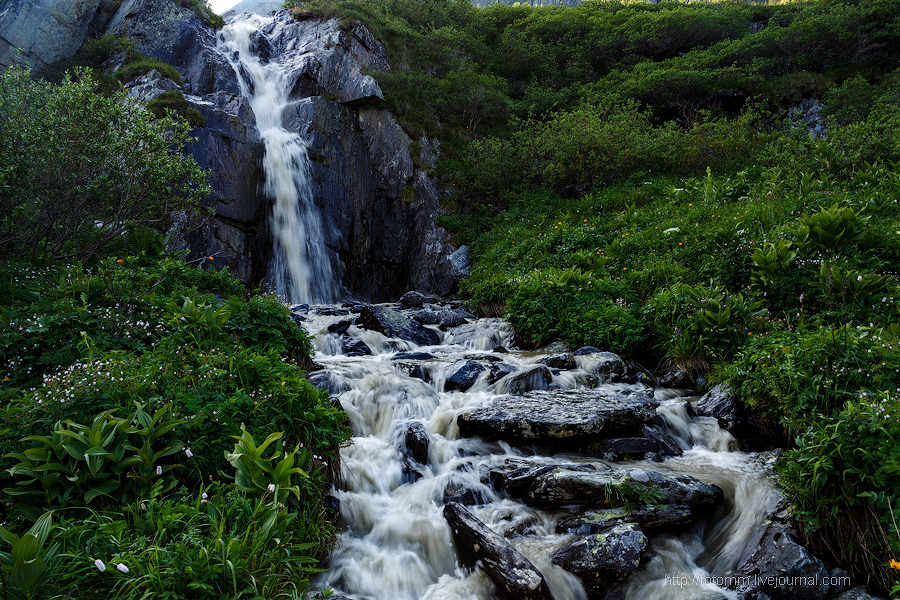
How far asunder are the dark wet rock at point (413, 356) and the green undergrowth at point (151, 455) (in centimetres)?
385

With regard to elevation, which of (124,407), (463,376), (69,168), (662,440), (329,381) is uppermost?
(69,168)

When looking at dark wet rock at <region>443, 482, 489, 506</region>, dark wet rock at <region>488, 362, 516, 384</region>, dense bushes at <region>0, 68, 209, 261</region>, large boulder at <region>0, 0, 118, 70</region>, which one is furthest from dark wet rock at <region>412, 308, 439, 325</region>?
large boulder at <region>0, 0, 118, 70</region>

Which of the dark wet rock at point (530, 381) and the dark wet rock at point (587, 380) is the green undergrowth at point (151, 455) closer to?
the dark wet rock at point (530, 381)

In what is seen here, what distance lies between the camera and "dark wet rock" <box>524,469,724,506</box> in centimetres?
430

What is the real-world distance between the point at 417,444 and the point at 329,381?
2063 mm

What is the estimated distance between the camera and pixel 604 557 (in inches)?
145

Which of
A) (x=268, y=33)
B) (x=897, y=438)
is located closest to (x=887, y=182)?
(x=897, y=438)

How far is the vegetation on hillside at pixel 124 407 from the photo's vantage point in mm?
2756

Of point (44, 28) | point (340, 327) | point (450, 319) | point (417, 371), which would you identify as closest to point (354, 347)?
point (340, 327)

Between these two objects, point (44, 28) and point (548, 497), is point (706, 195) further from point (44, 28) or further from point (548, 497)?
point (44, 28)

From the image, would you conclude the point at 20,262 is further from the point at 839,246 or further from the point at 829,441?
the point at 839,246

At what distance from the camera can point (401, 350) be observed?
32.7 feet

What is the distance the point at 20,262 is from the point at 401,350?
6522mm

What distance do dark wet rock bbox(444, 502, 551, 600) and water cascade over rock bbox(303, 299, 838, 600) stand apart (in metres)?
0.01
